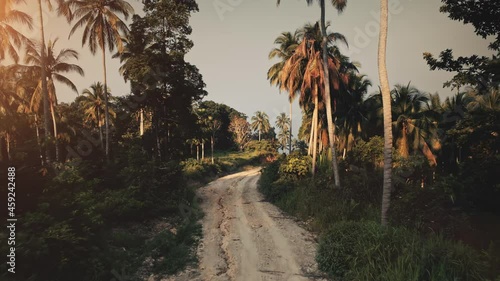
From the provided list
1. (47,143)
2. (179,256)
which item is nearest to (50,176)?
(47,143)

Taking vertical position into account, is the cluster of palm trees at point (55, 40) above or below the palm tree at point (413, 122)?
above

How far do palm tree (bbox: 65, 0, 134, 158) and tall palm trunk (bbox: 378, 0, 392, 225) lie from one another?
65.8 feet

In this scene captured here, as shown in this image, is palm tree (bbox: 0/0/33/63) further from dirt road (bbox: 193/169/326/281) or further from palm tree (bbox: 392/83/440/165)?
palm tree (bbox: 392/83/440/165)

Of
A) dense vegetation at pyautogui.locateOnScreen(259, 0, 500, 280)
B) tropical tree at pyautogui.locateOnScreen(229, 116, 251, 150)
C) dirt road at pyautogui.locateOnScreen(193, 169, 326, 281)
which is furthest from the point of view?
tropical tree at pyautogui.locateOnScreen(229, 116, 251, 150)

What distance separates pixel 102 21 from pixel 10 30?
615 centimetres

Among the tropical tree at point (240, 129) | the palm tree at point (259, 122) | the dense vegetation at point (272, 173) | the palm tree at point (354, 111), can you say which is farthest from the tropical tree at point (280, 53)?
the palm tree at point (259, 122)

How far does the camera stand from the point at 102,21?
74.6ft

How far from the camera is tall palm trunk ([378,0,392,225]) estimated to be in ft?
33.2

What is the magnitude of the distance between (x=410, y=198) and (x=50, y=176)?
42.9 ft

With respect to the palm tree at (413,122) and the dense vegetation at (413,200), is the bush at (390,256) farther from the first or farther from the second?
the palm tree at (413,122)

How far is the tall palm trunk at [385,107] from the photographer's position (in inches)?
399

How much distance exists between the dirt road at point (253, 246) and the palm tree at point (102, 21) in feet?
42.9

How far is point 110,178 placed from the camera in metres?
16.9

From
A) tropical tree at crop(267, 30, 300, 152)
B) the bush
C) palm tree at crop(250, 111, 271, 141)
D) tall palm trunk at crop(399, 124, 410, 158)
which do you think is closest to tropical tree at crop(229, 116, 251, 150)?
palm tree at crop(250, 111, 271, 141)
